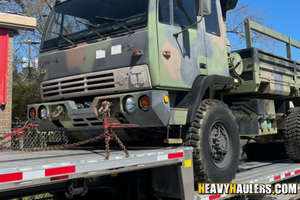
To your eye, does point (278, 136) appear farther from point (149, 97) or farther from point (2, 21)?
point (2, 21)

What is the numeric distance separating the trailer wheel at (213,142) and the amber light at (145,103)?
0.75 meters

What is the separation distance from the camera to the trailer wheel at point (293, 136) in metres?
6.38

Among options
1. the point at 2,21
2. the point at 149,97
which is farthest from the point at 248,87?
the point at 2,21

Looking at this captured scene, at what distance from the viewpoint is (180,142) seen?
4246mm

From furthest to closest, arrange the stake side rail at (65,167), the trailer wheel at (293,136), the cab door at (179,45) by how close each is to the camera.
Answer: the trailer wheel at (293,136) < the cab door at (179,45) < the stake side rail at (65,167)

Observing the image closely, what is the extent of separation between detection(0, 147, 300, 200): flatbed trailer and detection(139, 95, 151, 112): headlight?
468 millimetres

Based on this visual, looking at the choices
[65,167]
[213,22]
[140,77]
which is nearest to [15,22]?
[213,22]

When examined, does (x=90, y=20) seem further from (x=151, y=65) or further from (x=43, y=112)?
(x=43, y=112)

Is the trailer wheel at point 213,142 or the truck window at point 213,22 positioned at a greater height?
the truck window at point 213,22

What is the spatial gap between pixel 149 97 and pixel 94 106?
2.25ft

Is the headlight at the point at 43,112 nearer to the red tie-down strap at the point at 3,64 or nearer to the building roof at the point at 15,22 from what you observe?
the red tie-down strap at the point at 3,64

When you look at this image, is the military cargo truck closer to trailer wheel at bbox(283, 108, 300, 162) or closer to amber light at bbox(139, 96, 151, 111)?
amber light at bbox(139, 96, 151, 111)

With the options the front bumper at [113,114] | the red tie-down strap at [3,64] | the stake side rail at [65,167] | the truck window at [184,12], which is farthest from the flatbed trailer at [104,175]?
the red tie-down strap at [3,64]

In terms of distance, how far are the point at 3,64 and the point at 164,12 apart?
6775mm
